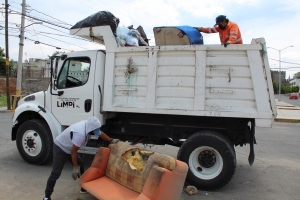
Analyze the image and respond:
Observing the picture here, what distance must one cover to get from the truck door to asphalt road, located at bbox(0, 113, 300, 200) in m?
1.16

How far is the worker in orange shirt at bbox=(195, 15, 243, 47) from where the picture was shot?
16.6ft

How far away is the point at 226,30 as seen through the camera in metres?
5.29

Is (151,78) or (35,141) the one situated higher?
(151,78)

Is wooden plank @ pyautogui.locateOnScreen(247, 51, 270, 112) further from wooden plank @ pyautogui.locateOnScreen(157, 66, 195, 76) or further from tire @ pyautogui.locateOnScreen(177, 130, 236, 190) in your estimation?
wooden plank @ pyautogui.locateOnScreen(157, 66, 195, 76)

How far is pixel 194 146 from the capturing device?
4801mm

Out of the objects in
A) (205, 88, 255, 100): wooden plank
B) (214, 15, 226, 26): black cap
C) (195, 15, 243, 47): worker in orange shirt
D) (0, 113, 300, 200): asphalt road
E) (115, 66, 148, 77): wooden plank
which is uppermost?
(214, 15, 226, 26): black cap

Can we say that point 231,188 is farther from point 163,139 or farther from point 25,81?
point 25,81

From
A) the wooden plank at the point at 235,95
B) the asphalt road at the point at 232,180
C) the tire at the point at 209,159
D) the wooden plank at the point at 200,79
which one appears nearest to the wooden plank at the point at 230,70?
the wooden plank at the point at 200,79

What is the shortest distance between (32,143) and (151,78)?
2916 mm

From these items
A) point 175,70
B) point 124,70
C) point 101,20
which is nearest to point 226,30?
point 175,70

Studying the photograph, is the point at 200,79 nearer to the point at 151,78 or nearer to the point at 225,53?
the point at 225,53

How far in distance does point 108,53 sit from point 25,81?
2559 cm

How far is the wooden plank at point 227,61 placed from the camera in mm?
4582

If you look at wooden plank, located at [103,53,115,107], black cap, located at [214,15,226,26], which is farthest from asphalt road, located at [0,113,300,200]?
black cap, located at [214,15,226,26]
